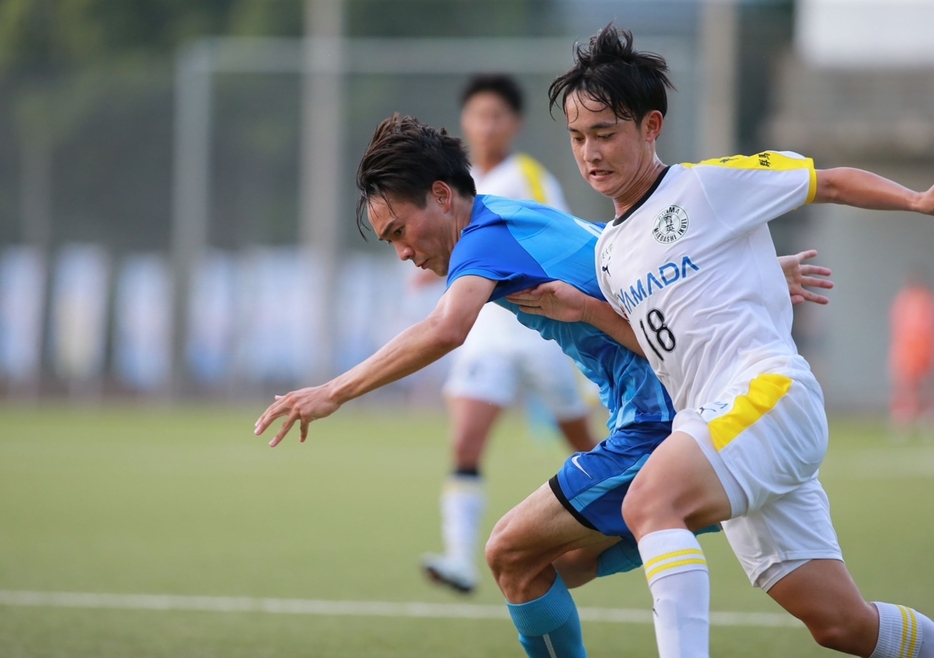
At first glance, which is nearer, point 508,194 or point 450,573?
point 450,573

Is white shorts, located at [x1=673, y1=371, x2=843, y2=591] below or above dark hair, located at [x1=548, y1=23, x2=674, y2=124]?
below

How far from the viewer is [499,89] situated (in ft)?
22.3

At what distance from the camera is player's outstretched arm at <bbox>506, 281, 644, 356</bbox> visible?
3541 millimetres

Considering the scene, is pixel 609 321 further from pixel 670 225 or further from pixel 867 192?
pixel 867 192

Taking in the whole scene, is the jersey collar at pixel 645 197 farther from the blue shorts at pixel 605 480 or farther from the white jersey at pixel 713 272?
the blue shorts at pixel 605 480

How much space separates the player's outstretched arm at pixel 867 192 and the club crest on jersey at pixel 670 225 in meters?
0.38

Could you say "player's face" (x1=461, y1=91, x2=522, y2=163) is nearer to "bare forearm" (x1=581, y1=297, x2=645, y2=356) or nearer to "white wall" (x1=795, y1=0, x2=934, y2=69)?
"bare forearm" (x1=581, y1=297, x2=645, y2=356)

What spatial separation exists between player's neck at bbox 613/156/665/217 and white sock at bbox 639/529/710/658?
1016 mm

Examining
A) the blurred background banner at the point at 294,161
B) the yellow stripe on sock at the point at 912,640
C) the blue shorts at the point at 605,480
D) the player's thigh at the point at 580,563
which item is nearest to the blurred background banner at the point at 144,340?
the blurred background banner at the point at 294,161

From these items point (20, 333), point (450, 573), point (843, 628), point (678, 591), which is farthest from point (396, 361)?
point (20, 333)

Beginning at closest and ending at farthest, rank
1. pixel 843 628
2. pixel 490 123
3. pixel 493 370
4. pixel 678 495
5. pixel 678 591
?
1. pixel 678 591
2. pixel 678 495
3. pixel 843 628
4. pixel 493 370
5. pixel 490 123

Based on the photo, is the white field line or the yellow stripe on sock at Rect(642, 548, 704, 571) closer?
the yellow stripe on sock at Rect(642, 548, 704, 571)

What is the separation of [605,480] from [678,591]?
2.04 feet

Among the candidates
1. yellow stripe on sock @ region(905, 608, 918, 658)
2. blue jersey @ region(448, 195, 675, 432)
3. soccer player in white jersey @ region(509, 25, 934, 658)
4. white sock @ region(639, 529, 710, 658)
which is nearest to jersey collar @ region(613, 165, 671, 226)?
soccer player in white jersey @ region(509, 25, 934, 658)
